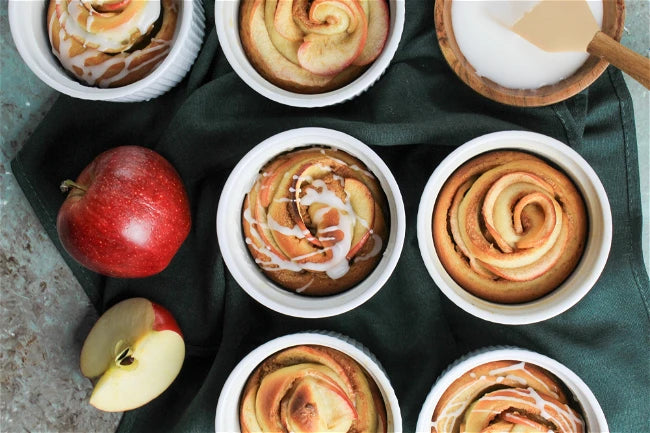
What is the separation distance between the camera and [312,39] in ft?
4.45

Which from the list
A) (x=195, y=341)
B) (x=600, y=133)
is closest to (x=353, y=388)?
(x=195, y=341)

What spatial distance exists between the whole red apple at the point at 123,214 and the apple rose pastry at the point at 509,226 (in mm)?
578

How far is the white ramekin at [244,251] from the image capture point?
4.29ft

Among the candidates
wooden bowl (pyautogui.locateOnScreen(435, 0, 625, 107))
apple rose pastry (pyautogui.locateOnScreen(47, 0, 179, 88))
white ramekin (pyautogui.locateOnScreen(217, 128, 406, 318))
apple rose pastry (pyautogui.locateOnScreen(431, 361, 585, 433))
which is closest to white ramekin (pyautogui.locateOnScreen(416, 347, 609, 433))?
apple rose pastry (pyautogui.locateOnScreen(431, 361, 585, 433))

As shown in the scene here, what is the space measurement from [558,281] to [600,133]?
0.38 m

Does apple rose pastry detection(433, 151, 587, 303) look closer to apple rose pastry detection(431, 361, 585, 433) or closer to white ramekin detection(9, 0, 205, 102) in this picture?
apple rose pastry detection(431, 361, 585, 433)

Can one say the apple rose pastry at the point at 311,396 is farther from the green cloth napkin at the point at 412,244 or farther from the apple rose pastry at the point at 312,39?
the apple rose pastry at the point at 312,39

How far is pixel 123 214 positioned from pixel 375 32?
0.65 m

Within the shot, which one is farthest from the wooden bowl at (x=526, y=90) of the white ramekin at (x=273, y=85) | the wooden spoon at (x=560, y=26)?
the white ramekin at (x=273, y=85)

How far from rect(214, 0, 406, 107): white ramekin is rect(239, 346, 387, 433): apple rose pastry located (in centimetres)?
51

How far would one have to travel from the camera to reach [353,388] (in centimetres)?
139

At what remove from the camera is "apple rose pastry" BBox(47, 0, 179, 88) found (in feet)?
4.59

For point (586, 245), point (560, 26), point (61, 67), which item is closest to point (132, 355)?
point (61, 67)

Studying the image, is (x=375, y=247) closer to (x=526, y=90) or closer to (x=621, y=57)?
(x=526, y=90)
